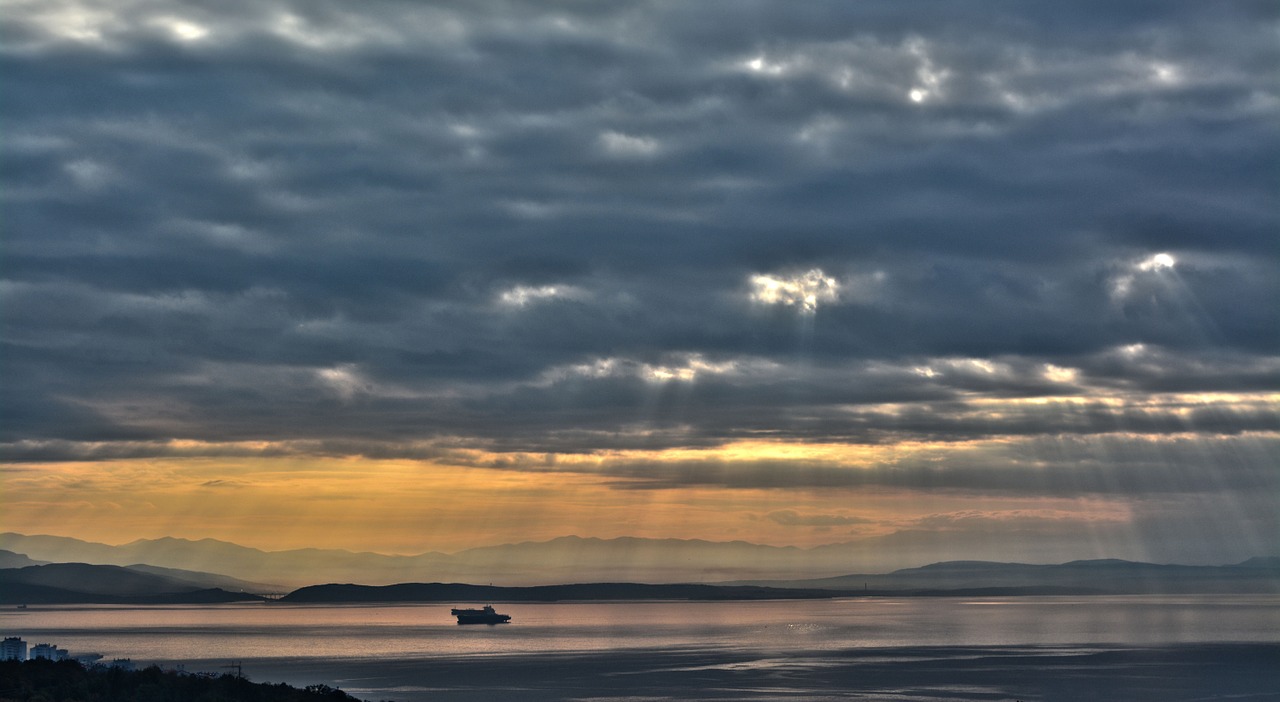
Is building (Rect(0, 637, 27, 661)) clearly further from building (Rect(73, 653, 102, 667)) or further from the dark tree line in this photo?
the dark tree line

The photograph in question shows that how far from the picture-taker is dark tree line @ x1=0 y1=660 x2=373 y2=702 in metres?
67.8

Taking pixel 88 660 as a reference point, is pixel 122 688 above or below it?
above

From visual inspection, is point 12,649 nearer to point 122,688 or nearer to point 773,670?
point 122,688

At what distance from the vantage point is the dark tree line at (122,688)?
2667 inches

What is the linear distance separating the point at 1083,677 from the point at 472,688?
62128 mm

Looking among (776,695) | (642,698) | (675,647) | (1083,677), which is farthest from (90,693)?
(675,647)

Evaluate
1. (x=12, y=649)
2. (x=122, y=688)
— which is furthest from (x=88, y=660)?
(x=122, y=688)

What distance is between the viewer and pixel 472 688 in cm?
11988

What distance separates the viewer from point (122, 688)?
7238 cm

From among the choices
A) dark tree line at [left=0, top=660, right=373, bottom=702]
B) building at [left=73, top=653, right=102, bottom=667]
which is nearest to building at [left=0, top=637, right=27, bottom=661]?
building at [left=73, top=653, right=102, bottom=667]

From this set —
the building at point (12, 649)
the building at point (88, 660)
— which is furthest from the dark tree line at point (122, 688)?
the building at point (12, 649)

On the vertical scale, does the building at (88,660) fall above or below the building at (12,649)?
below

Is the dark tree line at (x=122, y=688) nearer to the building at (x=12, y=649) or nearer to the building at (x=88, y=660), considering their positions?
the building at (x=88, y=660)

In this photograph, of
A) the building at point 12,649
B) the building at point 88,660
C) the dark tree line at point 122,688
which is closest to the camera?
the dark tree line at point 122,688
